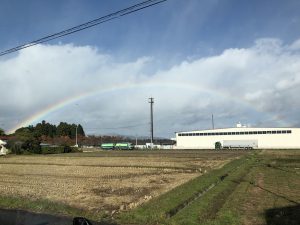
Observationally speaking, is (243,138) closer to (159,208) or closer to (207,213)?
(159,208)

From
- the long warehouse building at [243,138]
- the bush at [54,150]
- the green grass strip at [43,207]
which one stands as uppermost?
the long warehouse building at [243,138]

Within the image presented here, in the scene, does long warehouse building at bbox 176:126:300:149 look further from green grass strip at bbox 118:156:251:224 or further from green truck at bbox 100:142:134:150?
green grass strip at bbox 118:156:251:224

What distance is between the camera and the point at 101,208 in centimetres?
1541

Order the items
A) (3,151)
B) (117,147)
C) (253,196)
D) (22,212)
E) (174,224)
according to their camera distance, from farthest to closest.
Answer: (117,147) < (3,151) < (253,196) < (22,212) < (174,224)

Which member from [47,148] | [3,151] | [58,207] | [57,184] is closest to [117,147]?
[47,148]

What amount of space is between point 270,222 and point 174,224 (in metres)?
3.00

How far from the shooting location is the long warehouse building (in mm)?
118250

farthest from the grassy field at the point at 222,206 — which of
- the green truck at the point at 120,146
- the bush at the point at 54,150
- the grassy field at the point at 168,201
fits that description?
the green truck at the point at 120,146

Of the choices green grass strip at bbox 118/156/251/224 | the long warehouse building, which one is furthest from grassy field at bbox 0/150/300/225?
the long warehouse building

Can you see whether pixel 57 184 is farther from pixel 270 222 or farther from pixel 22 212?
pixel 270 222

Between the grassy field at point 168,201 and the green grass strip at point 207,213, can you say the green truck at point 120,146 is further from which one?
the green grass strip at point 207,213

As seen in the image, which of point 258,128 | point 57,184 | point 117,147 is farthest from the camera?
point 117,147

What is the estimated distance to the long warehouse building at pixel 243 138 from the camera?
388 feet

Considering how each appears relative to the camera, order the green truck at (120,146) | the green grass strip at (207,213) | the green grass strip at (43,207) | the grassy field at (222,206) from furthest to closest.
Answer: the green truck at (120,146) → the green grass strip at (43,207) → the grassy field at (222,206) → the green grass strip at (207,213)
